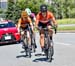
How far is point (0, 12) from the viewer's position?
58438mm

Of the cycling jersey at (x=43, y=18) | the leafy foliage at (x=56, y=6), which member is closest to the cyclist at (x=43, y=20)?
the cycling jersey at (x=43, y=18)

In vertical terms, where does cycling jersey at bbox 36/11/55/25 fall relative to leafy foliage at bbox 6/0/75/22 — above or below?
above

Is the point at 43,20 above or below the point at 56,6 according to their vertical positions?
above

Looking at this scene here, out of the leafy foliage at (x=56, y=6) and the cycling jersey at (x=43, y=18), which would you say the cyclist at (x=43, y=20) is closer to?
the cycling jersey at (x=43, y=18)

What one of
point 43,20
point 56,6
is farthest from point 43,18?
point 56,6

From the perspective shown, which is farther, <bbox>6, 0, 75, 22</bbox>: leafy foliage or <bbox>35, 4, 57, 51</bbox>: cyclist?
<bbox>6, 0, 75, 22</bbox>: leafy foliage

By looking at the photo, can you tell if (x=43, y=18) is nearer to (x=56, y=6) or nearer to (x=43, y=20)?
(x=43, y=20)

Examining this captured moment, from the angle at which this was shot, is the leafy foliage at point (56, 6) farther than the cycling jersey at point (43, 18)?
Yes

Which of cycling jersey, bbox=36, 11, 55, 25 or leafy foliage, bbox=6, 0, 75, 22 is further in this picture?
leafy foliage, bbox=6, 0, 75, 22

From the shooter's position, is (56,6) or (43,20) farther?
(56,6)

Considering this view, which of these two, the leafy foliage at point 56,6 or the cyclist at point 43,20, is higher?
the cyclist at point 43,20

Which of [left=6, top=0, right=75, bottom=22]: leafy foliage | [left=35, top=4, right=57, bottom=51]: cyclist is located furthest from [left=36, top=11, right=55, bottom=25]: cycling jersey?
[left=6, top=0, right=75, bottom=22]: leafy foliage

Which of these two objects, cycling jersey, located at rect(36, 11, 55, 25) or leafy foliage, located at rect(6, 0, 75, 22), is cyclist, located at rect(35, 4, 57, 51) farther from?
leafy foliage, located at rect(6, 0, 75, 22)

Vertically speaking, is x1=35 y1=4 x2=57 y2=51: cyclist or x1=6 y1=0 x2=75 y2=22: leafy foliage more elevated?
x1=35 y1=4 x2=57 y2=51: cyclist
